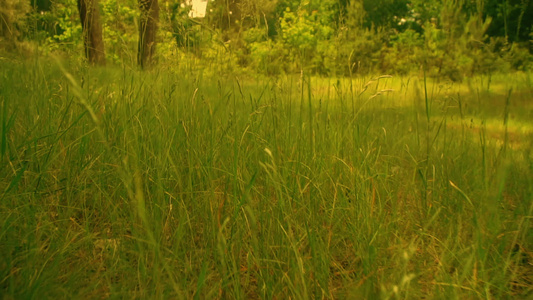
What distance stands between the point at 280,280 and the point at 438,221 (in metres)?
0.71

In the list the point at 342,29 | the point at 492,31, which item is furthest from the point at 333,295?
the point at 492,31

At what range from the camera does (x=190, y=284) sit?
95cm

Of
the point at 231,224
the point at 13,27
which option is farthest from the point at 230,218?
the point at 13,27

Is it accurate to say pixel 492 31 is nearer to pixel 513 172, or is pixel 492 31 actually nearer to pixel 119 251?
pixel 513 172

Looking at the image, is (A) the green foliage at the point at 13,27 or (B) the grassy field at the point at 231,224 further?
(A) the green foliage at the point at 13,27

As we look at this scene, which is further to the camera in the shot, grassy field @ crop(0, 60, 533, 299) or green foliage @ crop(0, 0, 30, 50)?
green foliage @ crop(0, 0, 30, 50)

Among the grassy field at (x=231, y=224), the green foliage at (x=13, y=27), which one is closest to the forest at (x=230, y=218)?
the grassy field at (x=231, y=224)

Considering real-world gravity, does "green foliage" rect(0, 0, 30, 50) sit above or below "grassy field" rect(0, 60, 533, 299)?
above

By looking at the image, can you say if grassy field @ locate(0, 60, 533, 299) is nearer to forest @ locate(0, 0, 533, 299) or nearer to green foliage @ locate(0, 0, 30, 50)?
forest @ locate(0, 0, 533, 299)

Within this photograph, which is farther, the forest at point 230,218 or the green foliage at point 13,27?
the green foliage at point 13,27

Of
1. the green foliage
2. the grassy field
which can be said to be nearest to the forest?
the grassy field

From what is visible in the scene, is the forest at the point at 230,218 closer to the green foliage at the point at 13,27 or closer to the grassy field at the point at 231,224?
Answer: the grassy field at the point at 231,224

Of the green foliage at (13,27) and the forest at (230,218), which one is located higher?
the green foliage at (13,27)

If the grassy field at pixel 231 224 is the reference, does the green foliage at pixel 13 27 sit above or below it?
above
